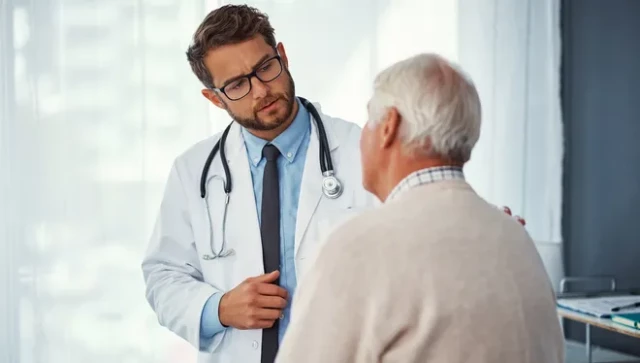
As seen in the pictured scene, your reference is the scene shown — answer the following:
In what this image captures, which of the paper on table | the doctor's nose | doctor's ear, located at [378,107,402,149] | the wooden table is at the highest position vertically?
the doctor's nose

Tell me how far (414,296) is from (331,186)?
0.71 m

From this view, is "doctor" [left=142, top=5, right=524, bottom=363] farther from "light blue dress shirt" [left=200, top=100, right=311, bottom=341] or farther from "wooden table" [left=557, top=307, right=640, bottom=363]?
"wooden table" [left=557, top=307, right=640, bottom=363]

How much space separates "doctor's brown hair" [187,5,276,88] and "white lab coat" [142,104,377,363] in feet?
0.75

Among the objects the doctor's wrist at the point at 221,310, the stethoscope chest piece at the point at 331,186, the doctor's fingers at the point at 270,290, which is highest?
the stethoscope chest piece at the point at 331,186

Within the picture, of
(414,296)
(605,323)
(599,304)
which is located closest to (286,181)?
(414,296)

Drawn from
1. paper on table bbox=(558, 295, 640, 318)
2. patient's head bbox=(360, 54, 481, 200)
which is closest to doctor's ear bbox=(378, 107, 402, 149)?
patient's head bbox=(360, 54, 481, 200)

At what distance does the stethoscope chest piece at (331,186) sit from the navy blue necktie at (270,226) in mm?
106

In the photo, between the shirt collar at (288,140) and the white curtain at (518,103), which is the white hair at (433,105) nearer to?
the shirt collar at (288,140)

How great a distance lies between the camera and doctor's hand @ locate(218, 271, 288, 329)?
138 centimetres

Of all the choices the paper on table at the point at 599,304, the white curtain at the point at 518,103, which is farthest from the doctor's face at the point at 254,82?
the white curtain at the point at 518,103

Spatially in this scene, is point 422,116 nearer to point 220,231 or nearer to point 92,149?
point 220,231

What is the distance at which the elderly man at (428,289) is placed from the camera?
85 centimetres

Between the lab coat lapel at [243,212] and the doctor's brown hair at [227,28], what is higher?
the doctor's brown hair at [227,28]

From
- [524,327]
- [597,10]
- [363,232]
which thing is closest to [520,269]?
[524,327]
